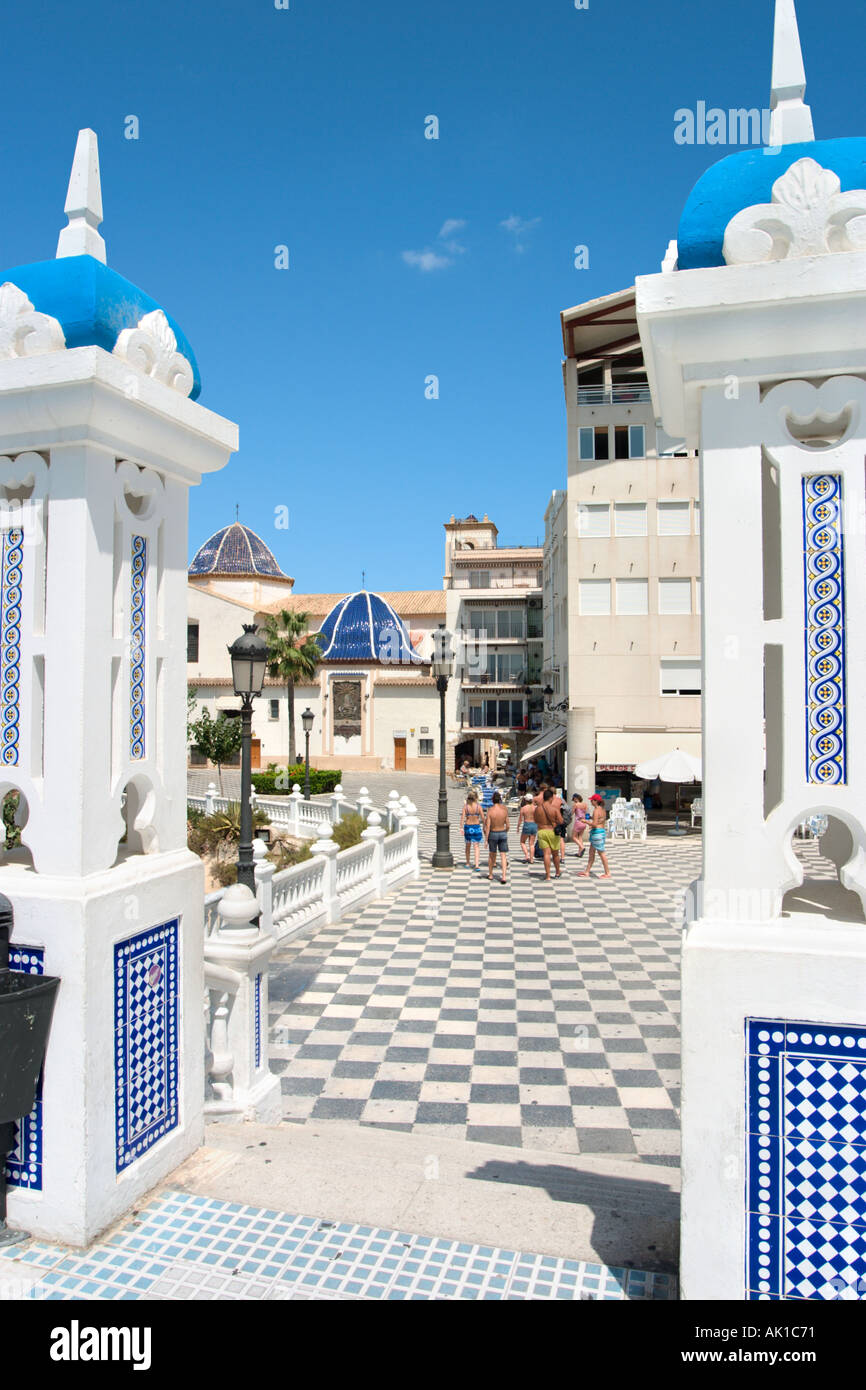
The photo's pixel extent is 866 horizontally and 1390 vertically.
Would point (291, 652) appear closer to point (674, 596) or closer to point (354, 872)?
point (674, 596)


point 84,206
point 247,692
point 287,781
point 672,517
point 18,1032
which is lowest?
point 287,781

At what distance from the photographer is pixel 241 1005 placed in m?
4.47

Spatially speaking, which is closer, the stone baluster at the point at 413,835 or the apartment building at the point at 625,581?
the stone baluster at the point at 413,835

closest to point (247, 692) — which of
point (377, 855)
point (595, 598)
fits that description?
point (377, 855)

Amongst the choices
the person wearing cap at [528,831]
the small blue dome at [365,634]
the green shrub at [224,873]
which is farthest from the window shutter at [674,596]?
the small blue dome at [365,634]

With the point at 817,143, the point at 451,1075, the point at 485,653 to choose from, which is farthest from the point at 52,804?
the point at 485,653

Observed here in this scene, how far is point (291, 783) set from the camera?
102ft

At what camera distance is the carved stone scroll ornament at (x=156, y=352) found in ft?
10.4

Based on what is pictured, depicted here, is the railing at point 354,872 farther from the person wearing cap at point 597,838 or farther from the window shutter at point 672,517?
the window shutter at point 672,517

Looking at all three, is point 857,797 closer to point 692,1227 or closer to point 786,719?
point 786,719

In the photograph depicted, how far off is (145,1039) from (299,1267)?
3.33 feet

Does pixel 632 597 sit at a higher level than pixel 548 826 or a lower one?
higher

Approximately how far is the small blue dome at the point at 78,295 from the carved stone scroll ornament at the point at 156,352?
6cm

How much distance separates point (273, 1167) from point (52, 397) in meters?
3.08
